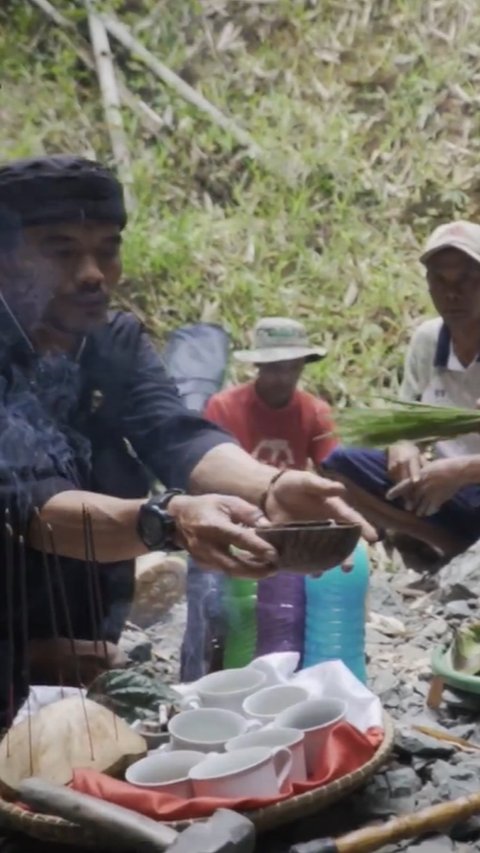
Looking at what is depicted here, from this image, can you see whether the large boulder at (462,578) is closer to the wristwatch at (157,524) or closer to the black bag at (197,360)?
the black bag at (197,360)

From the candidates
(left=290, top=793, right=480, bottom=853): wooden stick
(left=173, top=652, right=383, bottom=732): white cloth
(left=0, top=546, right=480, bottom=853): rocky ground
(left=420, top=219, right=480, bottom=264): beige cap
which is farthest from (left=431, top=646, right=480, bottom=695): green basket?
(left=420, top=219, right=480, bottom=264): beige cap

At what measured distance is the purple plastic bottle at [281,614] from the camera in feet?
5.63

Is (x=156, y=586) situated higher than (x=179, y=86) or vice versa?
(x=179, y=86)

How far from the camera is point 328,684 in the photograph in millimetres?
1484

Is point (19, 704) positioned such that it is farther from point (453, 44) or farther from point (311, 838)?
point (453, 44)

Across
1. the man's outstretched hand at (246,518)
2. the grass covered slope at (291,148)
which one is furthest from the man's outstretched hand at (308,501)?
the grass covered slope at (291,148)

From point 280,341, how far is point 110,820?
31.6 inches

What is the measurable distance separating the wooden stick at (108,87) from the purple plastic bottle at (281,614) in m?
0.59

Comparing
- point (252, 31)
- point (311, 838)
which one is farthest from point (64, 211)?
point (311, 838)

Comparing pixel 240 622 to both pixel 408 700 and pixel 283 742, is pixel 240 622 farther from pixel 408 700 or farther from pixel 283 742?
pixel 283 742

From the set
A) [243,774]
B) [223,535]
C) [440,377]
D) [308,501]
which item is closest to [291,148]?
[440,377]

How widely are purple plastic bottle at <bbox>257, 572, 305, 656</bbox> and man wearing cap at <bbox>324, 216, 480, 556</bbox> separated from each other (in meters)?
0.17

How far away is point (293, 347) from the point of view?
1782 millimetres

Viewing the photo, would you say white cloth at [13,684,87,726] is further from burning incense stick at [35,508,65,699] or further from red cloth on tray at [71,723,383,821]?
red cloth on tray at [71,723,383,821]
